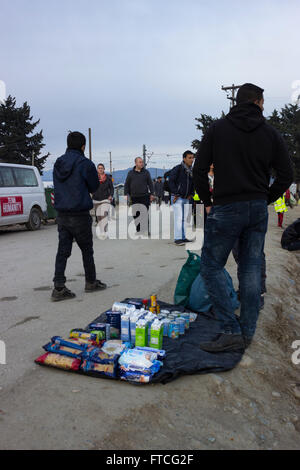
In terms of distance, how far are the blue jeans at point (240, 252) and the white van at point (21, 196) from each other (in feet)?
33.2

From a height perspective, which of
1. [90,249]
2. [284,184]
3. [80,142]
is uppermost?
[80,142]

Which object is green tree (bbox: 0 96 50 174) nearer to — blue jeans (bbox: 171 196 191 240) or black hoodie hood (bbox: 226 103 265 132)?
blue jeans (bbox: 171 196 191 240)

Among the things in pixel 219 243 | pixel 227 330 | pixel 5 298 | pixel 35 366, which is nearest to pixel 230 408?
pixel 227 330

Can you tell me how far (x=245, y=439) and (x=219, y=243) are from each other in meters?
1.41

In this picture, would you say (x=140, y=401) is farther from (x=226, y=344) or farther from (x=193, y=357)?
(x=226, y=344)

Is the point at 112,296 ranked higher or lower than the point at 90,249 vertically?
lower

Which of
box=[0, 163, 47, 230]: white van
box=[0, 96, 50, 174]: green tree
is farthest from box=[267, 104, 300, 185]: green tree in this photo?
box=[0, 163, 47, 230]: white van

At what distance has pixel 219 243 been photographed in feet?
10.4

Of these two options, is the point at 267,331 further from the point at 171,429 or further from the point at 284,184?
the point at 171,429

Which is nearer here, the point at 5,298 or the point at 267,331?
the point at 267,331

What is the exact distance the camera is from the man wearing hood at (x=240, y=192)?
3.02 m

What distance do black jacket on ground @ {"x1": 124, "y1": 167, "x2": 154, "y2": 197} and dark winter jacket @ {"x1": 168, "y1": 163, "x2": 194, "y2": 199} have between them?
55.9 inches

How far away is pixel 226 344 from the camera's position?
3.27m

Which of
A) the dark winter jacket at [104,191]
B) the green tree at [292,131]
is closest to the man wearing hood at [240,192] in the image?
the dark winter jacket at [104,191]
